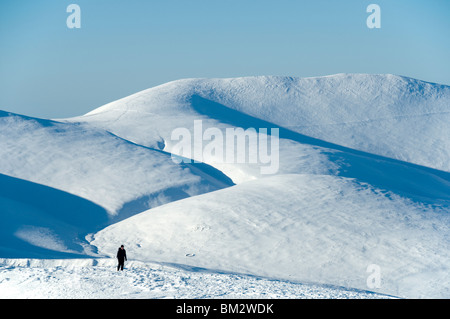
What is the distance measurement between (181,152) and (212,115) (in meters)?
10.1

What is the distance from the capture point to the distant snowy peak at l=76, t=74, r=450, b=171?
5197 centimetres

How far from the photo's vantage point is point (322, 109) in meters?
60.0

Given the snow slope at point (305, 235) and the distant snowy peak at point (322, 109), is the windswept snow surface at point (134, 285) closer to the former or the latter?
the snow slope at point (305, 235)

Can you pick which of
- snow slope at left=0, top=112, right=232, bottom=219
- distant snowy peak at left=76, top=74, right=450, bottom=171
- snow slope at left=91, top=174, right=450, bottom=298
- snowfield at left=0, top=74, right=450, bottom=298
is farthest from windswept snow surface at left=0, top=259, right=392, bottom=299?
distant snowy peak at left=76, top=74, right=450, bottom=171

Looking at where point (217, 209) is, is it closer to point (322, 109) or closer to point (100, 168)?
point (100, 168)

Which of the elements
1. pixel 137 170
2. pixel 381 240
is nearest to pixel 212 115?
pixel 137 170

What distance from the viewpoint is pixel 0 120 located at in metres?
44.3

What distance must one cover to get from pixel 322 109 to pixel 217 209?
3157 centimetres

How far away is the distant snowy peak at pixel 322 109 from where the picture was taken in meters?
52.0

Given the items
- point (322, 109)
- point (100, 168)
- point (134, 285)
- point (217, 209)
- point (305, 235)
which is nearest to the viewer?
point (134, 285)

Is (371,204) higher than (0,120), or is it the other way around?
(0,120)

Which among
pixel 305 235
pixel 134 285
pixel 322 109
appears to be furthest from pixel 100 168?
pixel 322 109
